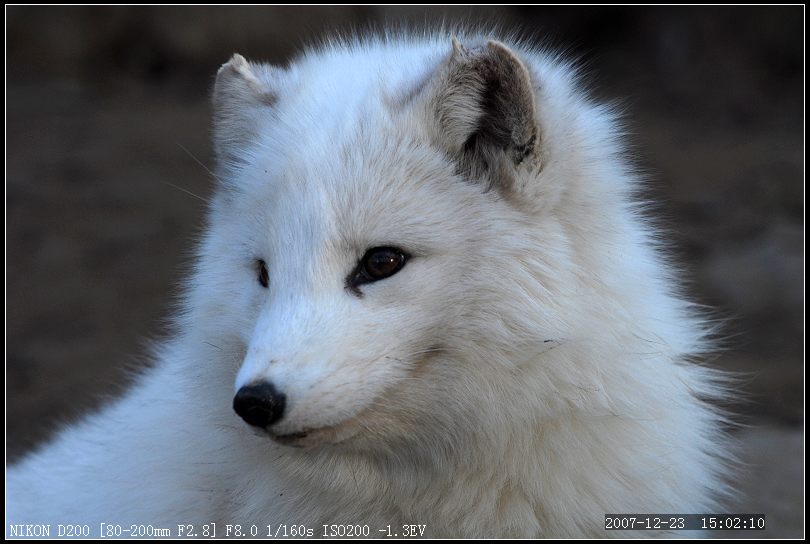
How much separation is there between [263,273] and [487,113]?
32.9 inches

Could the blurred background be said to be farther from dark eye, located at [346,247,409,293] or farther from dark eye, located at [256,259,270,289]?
dark eye, located at [346,247,409,293]

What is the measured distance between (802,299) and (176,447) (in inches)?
218

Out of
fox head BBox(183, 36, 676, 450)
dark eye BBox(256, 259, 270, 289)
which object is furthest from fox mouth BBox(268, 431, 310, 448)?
dark eye BBox(256, 259, 270, 289)

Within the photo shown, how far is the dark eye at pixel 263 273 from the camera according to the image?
290 cm

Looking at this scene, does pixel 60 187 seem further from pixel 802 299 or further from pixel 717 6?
pixel 717 6

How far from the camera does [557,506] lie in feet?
9.44

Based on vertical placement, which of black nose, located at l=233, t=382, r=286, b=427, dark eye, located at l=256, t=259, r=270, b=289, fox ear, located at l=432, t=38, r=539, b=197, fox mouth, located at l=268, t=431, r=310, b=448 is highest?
fox ear, located at l=432, t=38, r=539, b=197

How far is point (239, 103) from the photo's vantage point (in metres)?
3.29

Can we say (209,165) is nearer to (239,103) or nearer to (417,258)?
(239,103)

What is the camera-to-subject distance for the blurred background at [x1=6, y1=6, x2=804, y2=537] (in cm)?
669

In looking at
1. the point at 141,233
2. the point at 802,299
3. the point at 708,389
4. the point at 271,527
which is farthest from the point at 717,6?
the point at 271,527

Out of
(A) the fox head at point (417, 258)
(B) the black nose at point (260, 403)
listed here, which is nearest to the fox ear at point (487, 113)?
(A) the fox head at point (417, 258)

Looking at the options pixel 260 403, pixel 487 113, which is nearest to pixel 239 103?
pixel 487 113

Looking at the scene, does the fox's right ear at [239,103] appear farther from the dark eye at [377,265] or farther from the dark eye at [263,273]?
the dark eye at [377,265]
